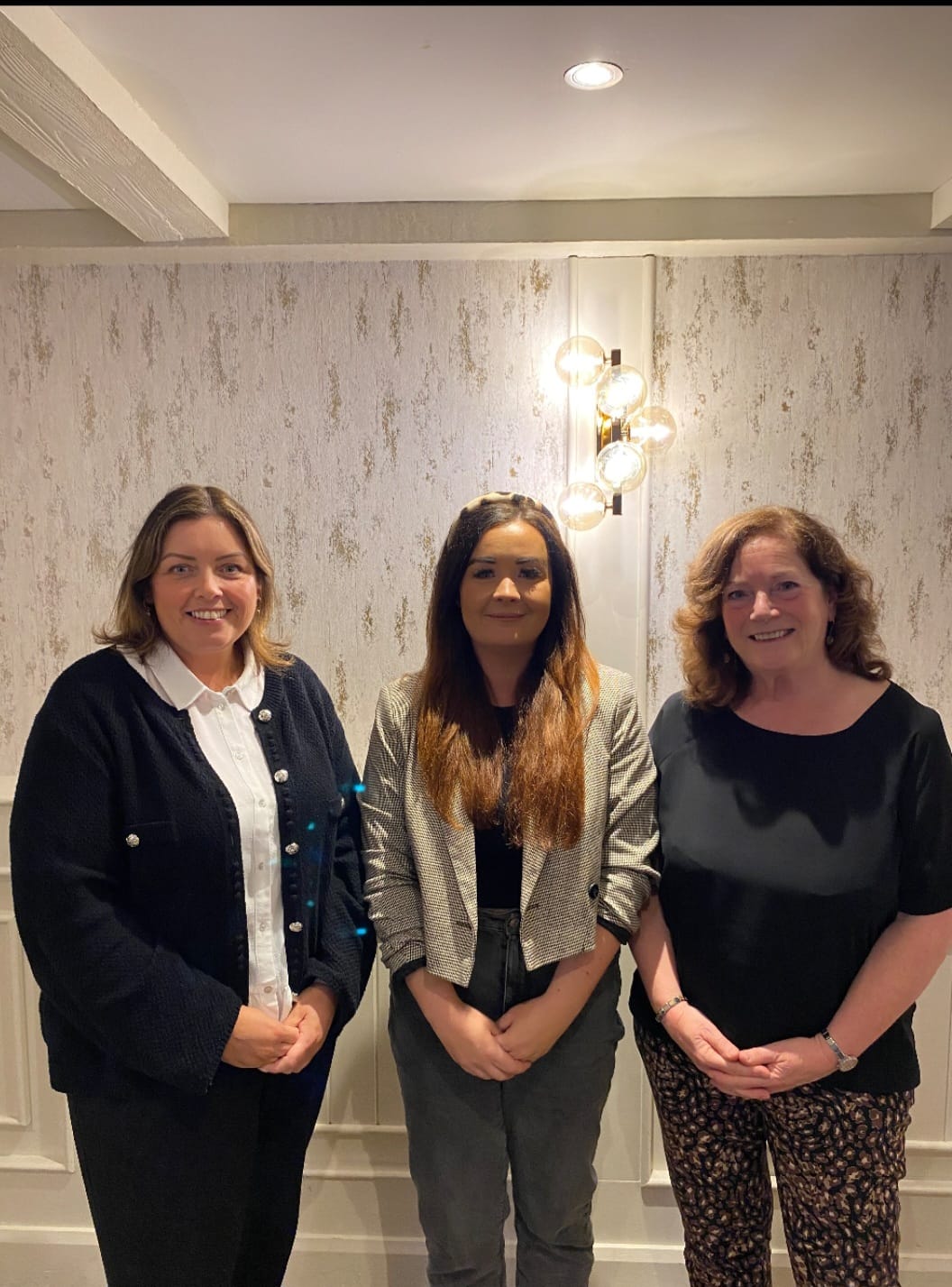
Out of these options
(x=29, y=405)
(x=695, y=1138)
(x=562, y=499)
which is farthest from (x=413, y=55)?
(x=695, y=1138)

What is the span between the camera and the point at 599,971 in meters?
1.49

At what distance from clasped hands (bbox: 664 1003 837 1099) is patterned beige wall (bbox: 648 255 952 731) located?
1008 millimetres

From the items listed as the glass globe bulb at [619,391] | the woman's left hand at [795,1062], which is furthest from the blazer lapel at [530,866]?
the glass globe bulb at [619,391]

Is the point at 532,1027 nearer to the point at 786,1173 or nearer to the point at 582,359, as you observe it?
the point at 786,1173

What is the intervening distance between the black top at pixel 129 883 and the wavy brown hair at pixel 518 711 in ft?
0.87

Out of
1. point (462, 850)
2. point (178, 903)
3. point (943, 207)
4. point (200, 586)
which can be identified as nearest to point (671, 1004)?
point (462, 850)

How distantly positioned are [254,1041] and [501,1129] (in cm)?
45

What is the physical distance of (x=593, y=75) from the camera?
1469 mm

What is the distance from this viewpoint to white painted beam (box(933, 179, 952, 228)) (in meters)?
1.88

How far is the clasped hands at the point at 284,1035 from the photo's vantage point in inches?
54.1

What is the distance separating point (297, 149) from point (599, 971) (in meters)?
1.61

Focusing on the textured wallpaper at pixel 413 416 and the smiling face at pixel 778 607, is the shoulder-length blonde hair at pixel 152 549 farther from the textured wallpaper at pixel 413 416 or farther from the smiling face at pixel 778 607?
the smiling face at pixel 778 607

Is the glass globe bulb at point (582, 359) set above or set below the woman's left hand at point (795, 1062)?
above

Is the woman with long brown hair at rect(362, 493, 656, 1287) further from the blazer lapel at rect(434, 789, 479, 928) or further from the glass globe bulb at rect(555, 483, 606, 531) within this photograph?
the glass globe bulb at rect(555, 483, 606, 531)
